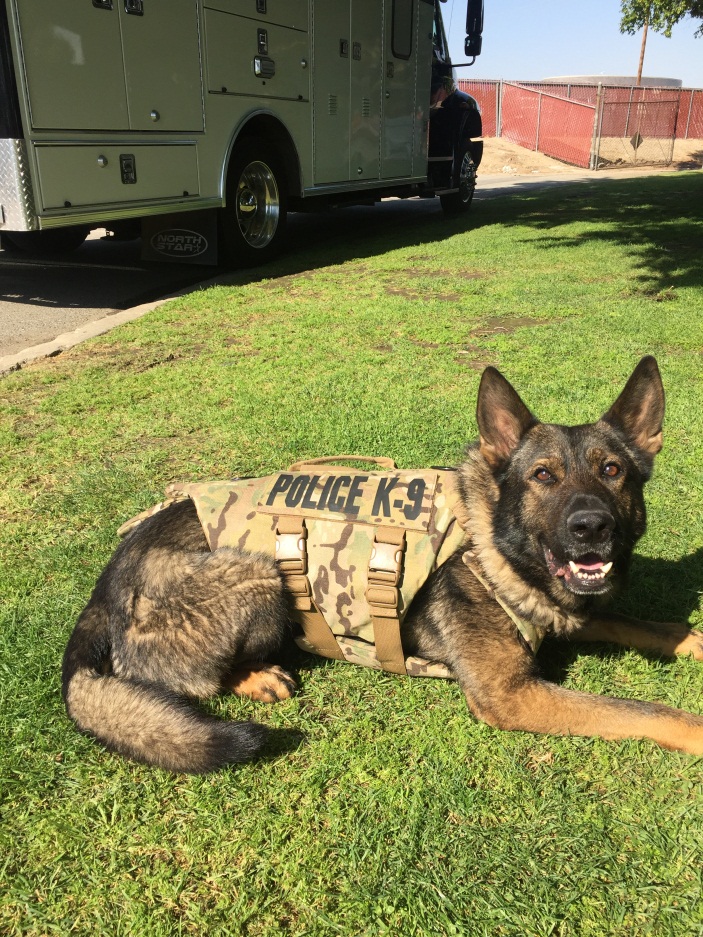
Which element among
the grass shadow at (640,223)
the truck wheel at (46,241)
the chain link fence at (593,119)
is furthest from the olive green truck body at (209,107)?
the chain link fence at (593,119)

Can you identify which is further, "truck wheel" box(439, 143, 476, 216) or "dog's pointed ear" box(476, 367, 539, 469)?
"truck wheel" box(439, 143, 476, 216)

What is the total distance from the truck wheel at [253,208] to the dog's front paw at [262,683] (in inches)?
298

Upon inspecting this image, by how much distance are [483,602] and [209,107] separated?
301 inches

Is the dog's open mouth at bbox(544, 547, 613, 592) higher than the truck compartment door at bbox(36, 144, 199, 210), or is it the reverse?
the truck compartment door at bbox(36, 144, 199, 210)

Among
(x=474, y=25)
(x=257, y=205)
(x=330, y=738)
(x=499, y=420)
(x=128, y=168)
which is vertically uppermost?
(x=474, y=25)

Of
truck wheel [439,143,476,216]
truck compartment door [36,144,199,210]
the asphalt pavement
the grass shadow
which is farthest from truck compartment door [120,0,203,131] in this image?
truck wheel [439,143,476,216]

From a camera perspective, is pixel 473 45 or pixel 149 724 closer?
pixel 149 724

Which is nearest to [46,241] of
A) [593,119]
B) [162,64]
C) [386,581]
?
[162,64]

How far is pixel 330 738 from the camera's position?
2.61 meters

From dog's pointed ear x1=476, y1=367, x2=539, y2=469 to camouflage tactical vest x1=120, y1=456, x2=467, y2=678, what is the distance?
226mm

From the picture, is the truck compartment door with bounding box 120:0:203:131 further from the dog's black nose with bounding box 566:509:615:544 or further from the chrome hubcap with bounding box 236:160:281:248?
the dog's black nose with bounding box 566:509:615:544

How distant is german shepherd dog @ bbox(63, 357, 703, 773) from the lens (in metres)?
2.48

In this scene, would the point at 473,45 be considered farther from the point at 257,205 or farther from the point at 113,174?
the point at 113,174

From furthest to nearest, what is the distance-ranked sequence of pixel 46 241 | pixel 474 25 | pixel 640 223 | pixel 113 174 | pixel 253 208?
pixel 640 223 → pixel 474 25 → pixel 46 241 → pixel 253 208 → pixel 113 174
